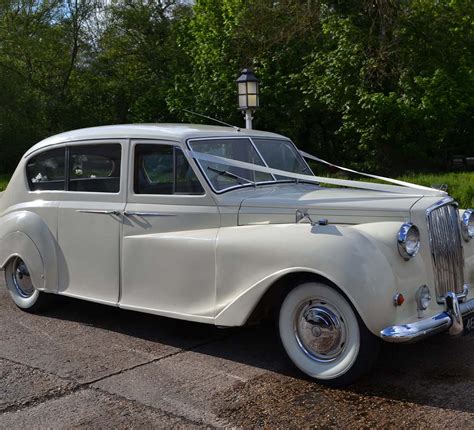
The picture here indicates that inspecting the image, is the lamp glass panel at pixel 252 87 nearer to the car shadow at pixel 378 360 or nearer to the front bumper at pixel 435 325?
the car shadow at pixel 378 360

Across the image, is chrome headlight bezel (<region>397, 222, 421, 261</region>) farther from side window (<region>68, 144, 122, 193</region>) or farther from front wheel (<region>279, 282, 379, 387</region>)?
side window (<region>68, 144, 122, 193</region>)

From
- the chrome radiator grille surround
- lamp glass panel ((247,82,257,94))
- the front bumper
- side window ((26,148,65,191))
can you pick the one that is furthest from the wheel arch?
lamp glass panel ((247,82,257,94))

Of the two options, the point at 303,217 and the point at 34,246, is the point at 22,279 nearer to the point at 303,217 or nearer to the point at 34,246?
the point at 34,246

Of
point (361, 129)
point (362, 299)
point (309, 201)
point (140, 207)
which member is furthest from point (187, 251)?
point (361, 129)

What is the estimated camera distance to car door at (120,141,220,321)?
4.57m

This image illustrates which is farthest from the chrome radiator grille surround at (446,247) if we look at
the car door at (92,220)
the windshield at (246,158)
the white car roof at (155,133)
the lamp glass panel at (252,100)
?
the lamp glass panel at (252,100)

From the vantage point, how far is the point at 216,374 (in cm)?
430

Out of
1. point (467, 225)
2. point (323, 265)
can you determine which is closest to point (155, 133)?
point (323, 265)

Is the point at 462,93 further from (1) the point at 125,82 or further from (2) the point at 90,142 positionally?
(1) the point at 125,82

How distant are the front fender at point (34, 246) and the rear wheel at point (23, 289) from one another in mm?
143

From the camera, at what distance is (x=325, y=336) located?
401 cm

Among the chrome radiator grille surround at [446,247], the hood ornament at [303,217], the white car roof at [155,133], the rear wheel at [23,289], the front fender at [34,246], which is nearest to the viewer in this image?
the chrome radiator grille surround at [446,247]

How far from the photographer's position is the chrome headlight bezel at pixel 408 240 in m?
3.87

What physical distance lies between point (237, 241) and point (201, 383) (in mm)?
1023
